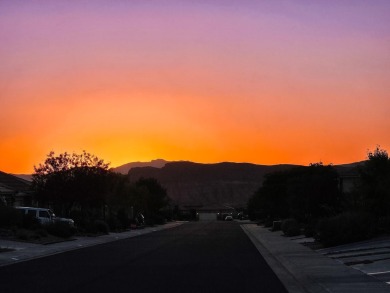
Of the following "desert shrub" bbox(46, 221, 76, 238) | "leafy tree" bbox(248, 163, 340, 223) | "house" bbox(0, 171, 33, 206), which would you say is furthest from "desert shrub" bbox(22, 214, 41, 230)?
"leafy tree" bbox(248, 163, 340, 223)

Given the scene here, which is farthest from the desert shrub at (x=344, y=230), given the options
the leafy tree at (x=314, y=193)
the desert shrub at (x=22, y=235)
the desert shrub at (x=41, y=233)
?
the desert shrub at (x=41, y=233)

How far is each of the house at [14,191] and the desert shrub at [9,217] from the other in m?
16.4

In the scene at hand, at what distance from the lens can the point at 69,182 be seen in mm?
66312

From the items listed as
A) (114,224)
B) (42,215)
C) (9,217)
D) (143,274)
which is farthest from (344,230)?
(114,224)

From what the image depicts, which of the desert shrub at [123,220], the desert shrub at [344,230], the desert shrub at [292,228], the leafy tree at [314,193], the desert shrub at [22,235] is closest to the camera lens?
the desert shrub at [344,230]

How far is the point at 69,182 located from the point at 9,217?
18328mm

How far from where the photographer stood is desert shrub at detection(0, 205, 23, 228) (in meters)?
47.7

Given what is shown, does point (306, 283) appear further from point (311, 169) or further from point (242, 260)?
point (311, 169)

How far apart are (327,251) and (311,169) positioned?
24308 mm

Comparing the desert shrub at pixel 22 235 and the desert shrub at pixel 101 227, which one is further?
the desert shrub at pixel 101 227

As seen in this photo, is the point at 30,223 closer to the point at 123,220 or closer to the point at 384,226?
the point at 384,226

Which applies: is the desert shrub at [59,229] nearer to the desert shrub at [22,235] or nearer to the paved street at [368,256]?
the desert shrub at [22,235]

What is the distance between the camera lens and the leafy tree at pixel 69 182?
218ft

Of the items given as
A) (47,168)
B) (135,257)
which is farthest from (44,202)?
(135,257)
